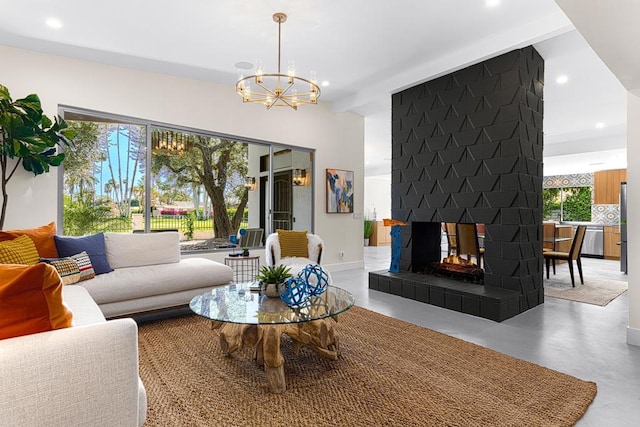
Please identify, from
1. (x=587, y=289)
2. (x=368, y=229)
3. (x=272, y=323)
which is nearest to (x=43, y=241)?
(x=272, y=323)

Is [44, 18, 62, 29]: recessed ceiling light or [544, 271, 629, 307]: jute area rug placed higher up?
[44, 18, 62, 29]: recessed ceiling light

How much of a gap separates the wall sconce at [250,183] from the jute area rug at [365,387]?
3.30 meters

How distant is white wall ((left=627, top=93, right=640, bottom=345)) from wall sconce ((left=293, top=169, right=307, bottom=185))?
176 inches

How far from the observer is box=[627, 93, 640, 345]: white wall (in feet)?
9.28

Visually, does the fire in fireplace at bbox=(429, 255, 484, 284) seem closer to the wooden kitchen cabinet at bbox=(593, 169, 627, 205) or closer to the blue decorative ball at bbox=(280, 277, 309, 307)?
the blue decorative ball at bbox=(280, 277, 309, 307)

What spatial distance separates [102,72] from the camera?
4.34m

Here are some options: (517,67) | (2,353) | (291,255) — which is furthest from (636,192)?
(2,353)

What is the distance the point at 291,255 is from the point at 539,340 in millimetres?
2756

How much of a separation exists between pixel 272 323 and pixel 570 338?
2.72m

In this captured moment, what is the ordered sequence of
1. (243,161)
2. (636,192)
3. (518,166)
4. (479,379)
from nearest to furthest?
(479,379) → (636,192) → (518,166) → (243,161)

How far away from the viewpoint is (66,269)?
9.47 ft

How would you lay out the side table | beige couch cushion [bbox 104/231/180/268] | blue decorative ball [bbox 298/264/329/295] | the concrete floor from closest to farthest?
the concrete floor
blue decorative ball [bbox 298/264/329/295]
beige couch cushion [bbox 104/231/180/268]
the side table

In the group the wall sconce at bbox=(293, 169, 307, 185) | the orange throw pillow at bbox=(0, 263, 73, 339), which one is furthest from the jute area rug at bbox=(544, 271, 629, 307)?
the orange throw pillow at bbox=(0, 263, 73, 339)

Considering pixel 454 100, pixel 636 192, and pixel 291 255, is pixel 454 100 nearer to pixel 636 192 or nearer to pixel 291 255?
pixel 636 192
